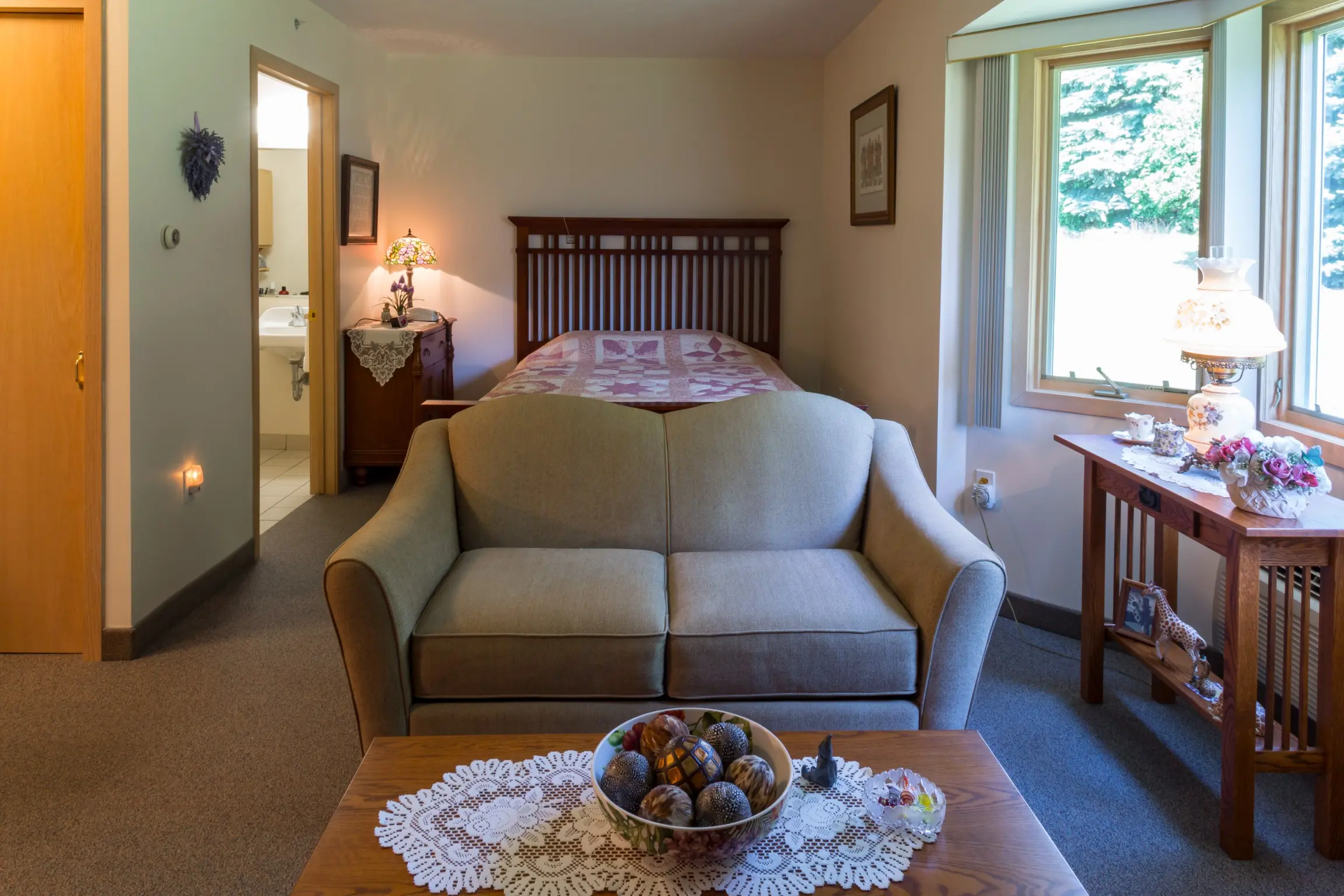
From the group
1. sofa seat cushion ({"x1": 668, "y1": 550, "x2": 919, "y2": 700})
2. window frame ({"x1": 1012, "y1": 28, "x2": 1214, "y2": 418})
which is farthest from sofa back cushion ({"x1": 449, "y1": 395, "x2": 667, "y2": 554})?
window frame ({"x1": 1012, "y1": 28, "x2": 1214, "y2": 418})

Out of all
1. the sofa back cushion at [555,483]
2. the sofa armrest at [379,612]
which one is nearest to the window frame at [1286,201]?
the sofa back cushion at [555,483]

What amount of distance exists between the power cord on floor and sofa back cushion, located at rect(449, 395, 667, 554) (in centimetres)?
97

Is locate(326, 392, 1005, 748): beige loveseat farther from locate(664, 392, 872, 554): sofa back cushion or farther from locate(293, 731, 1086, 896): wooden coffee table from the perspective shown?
locate(293, 731, 1086, 896): wooden coffee table

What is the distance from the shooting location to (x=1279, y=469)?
76.4 inches

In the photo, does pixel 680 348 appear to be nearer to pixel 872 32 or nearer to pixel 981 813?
pixel 872 32

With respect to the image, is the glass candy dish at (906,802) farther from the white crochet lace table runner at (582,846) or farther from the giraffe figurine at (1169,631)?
the giraffe figurine at (1169,631)

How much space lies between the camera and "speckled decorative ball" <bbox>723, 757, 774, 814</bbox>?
131 centimetres

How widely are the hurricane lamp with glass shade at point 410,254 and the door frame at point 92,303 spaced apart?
8.10 ft

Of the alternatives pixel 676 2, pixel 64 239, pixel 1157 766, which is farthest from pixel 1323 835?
pixel 676 2

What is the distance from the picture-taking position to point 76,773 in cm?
234

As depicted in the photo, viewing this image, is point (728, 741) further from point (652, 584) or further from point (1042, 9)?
point (1042, 9)

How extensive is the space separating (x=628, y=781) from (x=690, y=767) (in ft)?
0.28

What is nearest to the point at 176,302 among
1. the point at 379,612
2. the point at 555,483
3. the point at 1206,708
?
the point at 555,483

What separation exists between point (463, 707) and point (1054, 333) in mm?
2381
